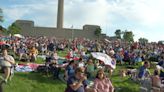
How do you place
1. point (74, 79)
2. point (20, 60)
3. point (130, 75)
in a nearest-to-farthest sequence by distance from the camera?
point (74, 79), point (130, 75), point (20, 60)

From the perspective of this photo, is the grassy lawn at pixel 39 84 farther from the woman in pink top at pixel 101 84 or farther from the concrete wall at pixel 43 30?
the concrete wall at pixel 43 30

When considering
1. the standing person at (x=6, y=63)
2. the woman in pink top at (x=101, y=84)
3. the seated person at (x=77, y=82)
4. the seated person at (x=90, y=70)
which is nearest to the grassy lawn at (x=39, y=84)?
the standing person at (x=6, y=63)

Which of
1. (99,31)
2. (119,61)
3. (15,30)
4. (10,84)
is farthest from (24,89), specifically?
(99,31)

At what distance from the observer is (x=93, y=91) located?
12.3 meters

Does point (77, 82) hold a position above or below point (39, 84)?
above

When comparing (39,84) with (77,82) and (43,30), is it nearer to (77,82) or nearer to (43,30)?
(77,82)

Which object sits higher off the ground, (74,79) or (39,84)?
(74,79)

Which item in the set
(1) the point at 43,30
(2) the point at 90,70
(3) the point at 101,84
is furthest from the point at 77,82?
(1) the point at 43,30

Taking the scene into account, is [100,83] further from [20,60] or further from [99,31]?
[99,31]

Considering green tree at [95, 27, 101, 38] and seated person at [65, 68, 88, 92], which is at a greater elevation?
seated person at [65, 68, 88, 92]

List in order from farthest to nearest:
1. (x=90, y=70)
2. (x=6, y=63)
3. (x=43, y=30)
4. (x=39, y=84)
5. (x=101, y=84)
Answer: (x=43, y=30)
(x=90, y=70)
(x=39, y=84)
(x=6, y=63)
(x=101, y=84)

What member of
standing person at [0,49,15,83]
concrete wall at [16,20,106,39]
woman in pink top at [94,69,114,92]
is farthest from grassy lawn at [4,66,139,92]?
concrete wall at [16,20,106,39]

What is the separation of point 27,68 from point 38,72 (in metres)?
1.50

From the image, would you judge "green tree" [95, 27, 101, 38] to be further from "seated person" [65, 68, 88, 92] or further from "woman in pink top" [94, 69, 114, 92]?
"seated person" [65, 68, 88, 92]
